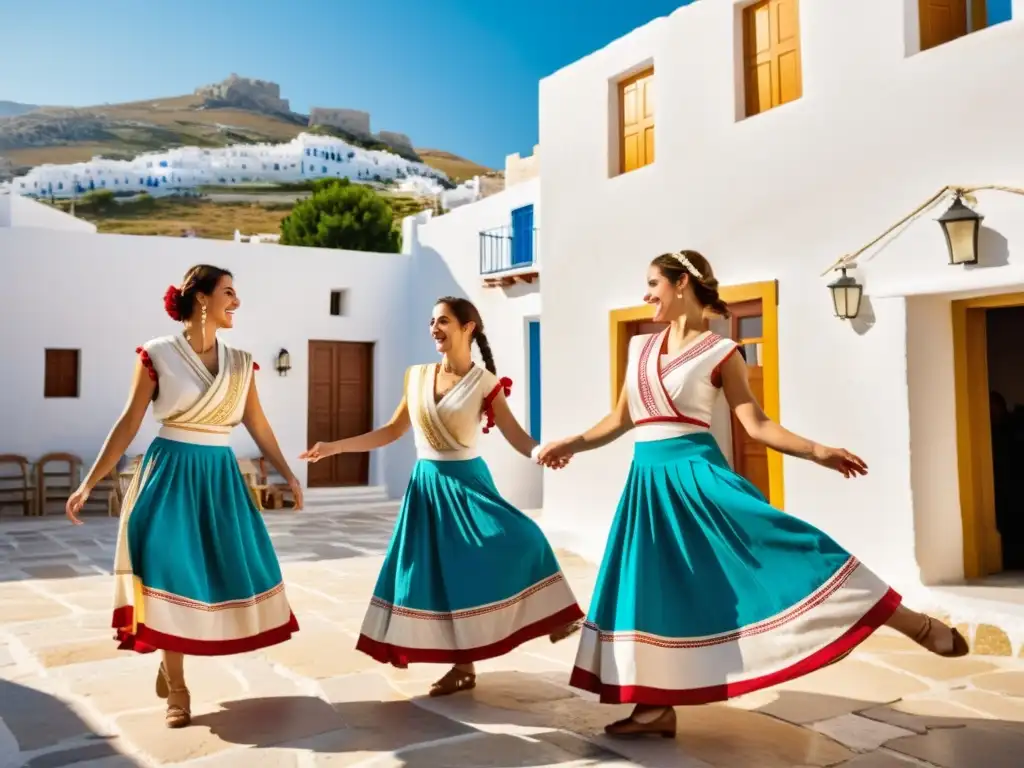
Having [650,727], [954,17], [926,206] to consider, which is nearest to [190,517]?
[650,727]

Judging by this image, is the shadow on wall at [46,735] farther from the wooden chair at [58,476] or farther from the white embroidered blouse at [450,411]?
the wooden chair at [58,476]

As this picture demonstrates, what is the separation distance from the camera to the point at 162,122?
79.4 metres

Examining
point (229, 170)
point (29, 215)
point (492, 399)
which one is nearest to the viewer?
point (492, 399)

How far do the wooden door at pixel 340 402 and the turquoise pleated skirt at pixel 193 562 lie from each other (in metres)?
10.7

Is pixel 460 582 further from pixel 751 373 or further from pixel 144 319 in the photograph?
pixel 144 319

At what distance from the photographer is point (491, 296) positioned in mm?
12734

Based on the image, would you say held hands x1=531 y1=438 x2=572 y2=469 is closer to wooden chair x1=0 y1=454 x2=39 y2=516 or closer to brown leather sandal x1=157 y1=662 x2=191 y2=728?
brown leather sandal x1=157 y1=662 x2=191 y2=728

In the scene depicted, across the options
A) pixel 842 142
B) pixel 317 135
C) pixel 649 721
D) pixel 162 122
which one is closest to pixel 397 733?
pixel 649 721

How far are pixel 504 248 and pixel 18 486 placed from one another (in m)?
7.08

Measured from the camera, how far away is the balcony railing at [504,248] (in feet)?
41.1

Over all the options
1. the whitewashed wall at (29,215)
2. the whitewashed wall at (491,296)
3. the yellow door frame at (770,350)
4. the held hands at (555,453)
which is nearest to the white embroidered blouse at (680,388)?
the held hands at (555,453)

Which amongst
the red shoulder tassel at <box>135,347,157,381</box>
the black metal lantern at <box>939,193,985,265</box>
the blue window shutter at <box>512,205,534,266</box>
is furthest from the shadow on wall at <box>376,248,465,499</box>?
the red shoulder tassel at <box>135,347,157,381</box>

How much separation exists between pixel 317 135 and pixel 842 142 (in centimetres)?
7692

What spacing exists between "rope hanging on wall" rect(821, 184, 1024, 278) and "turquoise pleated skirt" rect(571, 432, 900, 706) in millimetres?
2704
